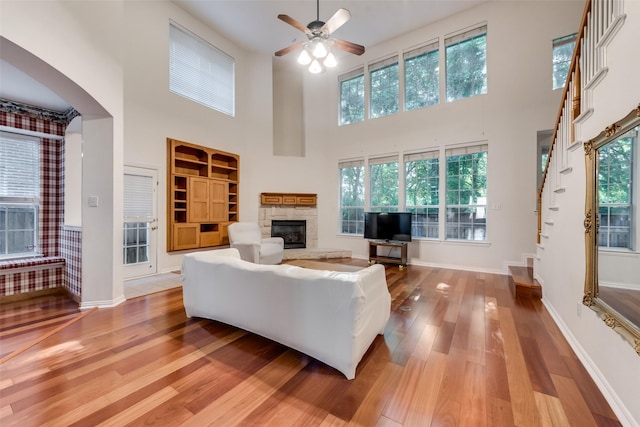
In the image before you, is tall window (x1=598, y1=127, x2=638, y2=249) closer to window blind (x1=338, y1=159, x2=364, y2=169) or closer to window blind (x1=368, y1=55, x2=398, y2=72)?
window blind (x1=338, y1=159, x2=364, y2=169)

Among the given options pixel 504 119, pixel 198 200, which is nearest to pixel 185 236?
pixel 198 200

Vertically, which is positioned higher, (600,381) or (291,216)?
(291,216)

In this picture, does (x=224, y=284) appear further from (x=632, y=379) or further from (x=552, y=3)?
(x=552, y=3)

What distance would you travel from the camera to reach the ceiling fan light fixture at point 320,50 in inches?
121

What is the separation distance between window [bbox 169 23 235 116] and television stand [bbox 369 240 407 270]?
449 centimetres

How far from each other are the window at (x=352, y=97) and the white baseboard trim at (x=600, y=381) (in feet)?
17.9

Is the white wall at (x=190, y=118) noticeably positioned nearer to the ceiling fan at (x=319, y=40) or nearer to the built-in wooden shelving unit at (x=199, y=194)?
the built-in wooden shelving unit at (x=199, y=194)

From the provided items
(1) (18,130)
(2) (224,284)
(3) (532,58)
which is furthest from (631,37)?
(1) (18,130)

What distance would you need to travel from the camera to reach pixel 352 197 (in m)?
6.45

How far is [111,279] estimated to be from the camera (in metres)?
3.04

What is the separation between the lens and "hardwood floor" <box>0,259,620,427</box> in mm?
1403

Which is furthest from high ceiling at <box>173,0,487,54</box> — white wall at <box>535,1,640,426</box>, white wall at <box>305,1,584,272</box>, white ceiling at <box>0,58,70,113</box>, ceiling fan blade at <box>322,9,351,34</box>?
white wall at <box>535,1,640,426</box>

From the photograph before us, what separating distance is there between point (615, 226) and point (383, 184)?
4.50 metres

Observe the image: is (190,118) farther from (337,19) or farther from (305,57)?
(337,19)
